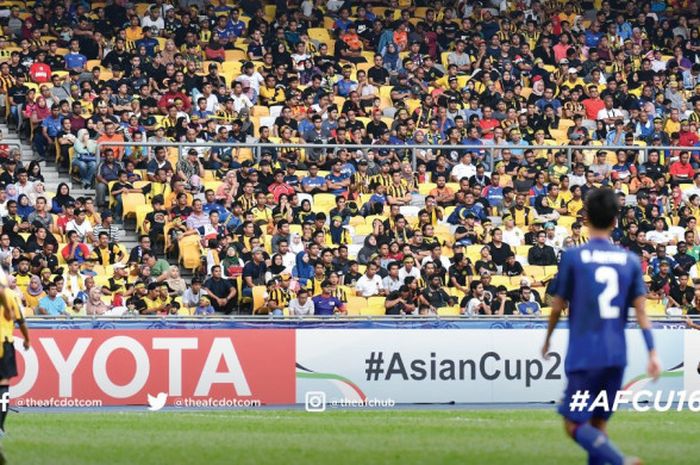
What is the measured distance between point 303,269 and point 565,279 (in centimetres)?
1416

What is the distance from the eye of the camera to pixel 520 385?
20625mm

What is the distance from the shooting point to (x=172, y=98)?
2673cm

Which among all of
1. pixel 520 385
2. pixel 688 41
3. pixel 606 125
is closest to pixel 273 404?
pixel 520 385

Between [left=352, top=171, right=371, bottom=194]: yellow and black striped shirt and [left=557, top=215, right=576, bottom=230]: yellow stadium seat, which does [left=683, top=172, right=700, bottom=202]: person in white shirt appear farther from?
[left=352, top=171, right=371, bottom=194]: yellow and black striped shirt

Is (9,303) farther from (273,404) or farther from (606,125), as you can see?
(606,125)

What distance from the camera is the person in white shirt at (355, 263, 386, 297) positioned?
75.2 ft

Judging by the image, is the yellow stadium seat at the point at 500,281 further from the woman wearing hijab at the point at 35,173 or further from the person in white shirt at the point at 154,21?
the person in white shirt at the point at 154,21

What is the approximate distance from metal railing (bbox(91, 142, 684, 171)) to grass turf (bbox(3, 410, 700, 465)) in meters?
7.46

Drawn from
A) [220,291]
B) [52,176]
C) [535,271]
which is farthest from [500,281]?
[52,176]

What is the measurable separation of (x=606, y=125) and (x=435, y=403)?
10.5 meters

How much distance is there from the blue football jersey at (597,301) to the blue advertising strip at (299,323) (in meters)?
11.5

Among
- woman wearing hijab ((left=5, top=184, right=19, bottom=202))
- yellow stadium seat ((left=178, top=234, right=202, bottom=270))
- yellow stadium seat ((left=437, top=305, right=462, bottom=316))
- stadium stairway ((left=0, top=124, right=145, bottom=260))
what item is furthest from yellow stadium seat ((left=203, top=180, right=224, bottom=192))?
yellow stadium seat ((left=437, top=305, right=462, bottom=316))

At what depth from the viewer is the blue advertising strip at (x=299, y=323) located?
19.8m

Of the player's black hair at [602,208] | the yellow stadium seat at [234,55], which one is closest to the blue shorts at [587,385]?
the player's black hair at [602,208]
